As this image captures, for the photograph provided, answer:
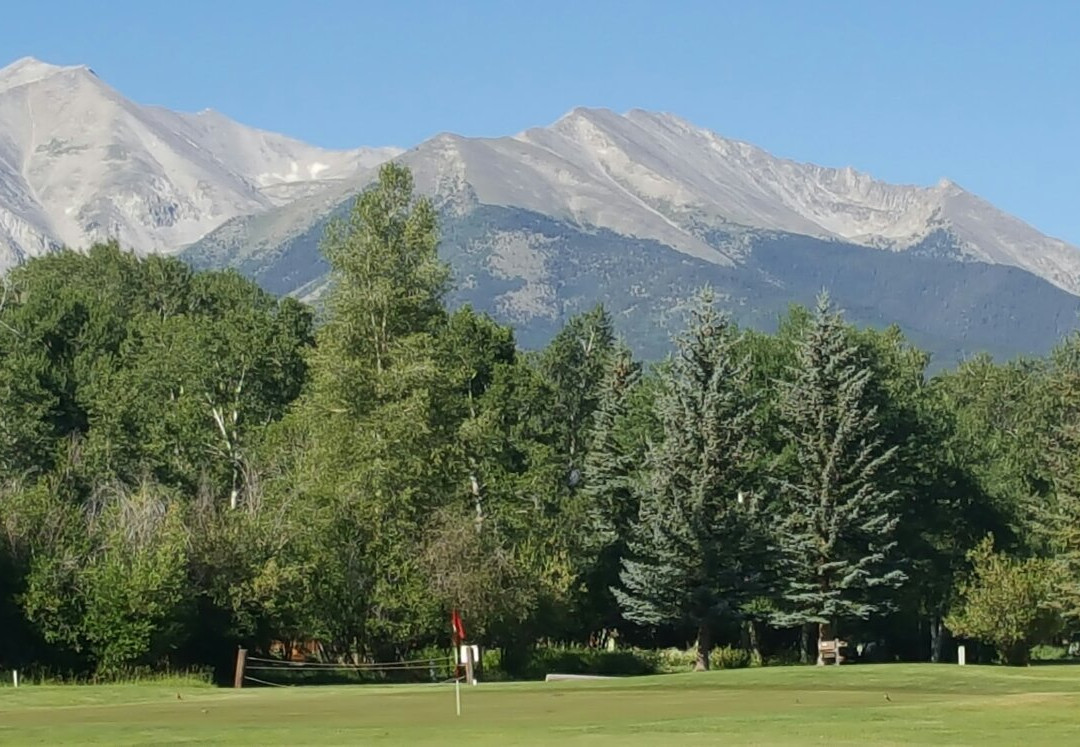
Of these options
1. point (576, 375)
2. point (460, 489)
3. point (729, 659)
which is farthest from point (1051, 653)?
point (460, 489)

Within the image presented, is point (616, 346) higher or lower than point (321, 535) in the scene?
higher

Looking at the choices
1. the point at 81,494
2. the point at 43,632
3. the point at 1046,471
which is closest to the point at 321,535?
the point at 43,632

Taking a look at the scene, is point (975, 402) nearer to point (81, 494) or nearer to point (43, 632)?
point (81, 494)

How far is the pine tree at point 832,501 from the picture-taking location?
7031 centimetres

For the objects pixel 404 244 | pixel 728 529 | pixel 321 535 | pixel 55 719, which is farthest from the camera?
pixel 728 529

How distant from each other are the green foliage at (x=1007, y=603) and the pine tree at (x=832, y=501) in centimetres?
328

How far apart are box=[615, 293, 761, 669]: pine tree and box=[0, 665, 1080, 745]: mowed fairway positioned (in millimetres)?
18612

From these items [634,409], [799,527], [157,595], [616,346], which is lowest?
[157,595]

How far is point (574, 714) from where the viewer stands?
33.5 meters

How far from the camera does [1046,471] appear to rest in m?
86.2

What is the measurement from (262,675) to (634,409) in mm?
30753

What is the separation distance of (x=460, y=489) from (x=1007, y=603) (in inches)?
923

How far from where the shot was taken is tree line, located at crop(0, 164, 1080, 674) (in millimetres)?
55781

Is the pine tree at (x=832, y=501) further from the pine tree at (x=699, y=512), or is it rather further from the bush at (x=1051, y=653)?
the bush at (x=1051, y=653)
